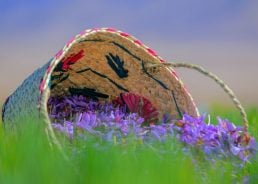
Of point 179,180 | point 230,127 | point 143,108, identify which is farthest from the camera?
point 143,108

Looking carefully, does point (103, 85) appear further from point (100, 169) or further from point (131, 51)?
point (100, 169)

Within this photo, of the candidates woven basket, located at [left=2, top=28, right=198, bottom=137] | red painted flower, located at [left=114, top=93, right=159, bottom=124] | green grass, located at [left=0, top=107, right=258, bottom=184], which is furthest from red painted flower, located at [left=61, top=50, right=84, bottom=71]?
green grass, located at [left=0, top=107, right=258, bottom=184]

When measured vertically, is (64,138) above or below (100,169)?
below

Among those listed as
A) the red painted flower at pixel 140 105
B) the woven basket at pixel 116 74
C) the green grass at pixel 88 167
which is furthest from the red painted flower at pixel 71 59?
the green grass at pixel 88 167

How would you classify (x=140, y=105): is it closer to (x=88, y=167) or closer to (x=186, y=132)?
(x=186, y=132)

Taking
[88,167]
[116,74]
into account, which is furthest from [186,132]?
[88,167]

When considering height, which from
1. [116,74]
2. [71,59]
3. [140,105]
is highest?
[71,59]

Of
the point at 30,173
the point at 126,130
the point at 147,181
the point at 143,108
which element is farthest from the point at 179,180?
the point at 143,108
